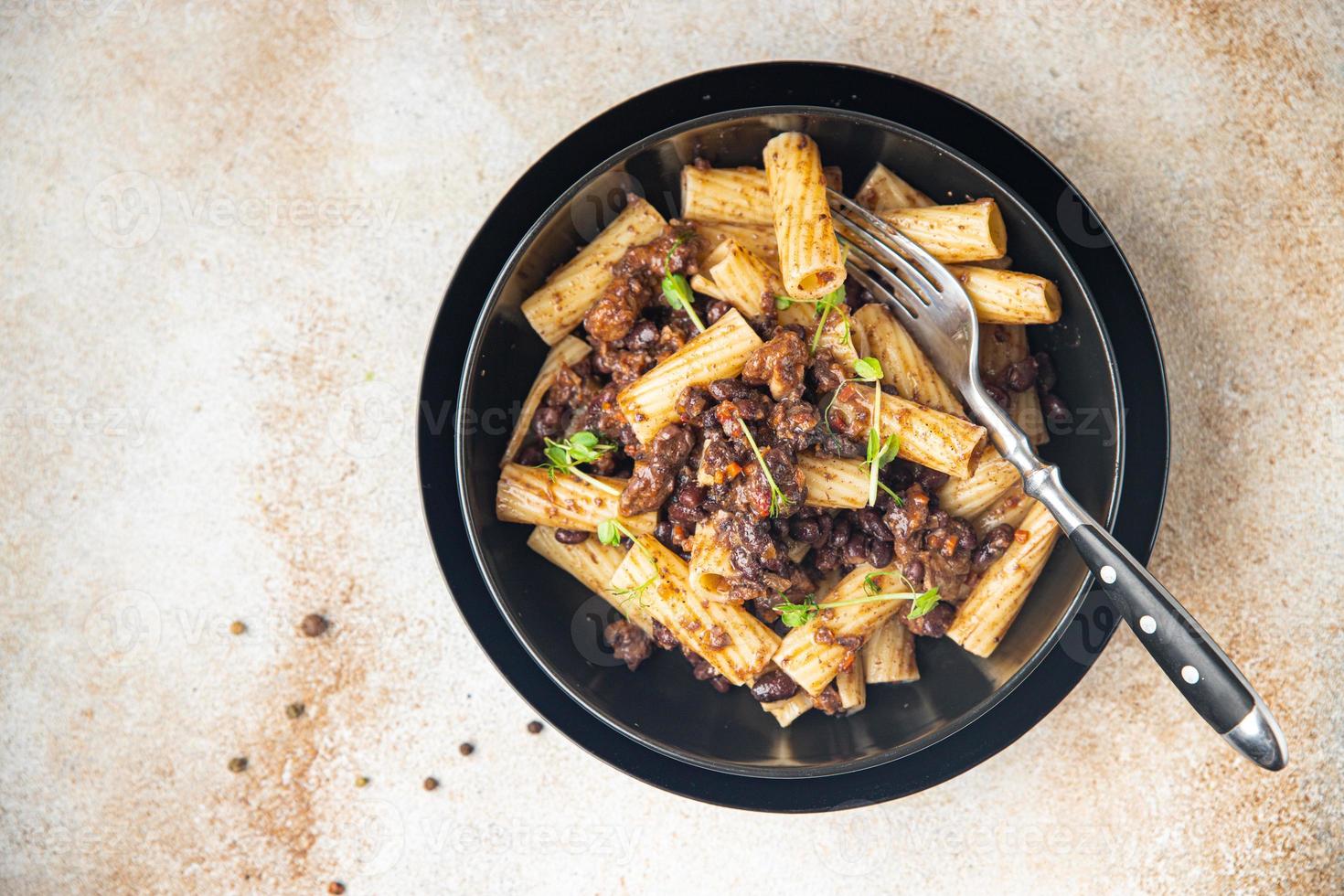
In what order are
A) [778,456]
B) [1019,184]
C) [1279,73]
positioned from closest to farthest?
1. [778,456]
2. [1019,184]
3. [1279,73]

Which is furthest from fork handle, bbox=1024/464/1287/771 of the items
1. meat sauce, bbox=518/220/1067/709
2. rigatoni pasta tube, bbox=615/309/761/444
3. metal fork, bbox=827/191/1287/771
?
rigatoni pasta tube, bbox=615/309/761/444

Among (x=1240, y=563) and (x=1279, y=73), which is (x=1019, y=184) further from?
(x=1240, y=563)

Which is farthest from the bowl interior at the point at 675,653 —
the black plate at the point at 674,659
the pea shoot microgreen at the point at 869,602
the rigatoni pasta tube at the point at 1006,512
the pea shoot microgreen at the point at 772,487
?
the pea shoot microgreen at the point at 772,487

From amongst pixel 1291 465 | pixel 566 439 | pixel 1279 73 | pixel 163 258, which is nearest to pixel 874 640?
pixel 566 439

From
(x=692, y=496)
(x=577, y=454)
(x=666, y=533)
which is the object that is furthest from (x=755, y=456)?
(x=577, y=454)

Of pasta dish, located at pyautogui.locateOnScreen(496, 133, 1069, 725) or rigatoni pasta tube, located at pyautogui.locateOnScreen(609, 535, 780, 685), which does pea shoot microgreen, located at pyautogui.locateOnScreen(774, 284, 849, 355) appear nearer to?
pasta dish, located at pyautogui.locateOnScreen(496, 133, 1069, 725)

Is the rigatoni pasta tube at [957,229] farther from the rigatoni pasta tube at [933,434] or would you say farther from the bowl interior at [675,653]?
the rigatoni pasta tube at [933,434]
